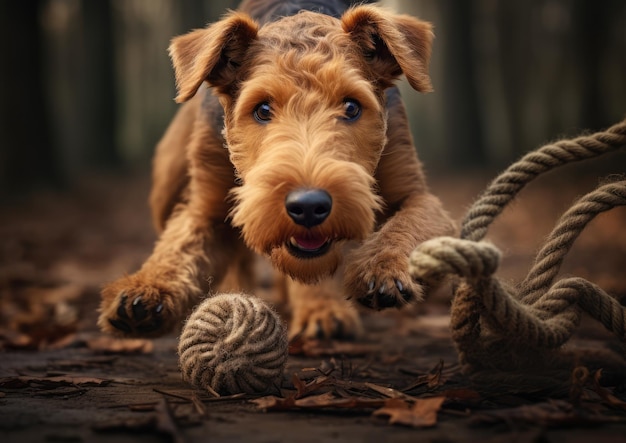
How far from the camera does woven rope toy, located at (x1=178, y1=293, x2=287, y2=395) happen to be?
2.48m

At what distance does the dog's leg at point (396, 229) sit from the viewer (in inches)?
103

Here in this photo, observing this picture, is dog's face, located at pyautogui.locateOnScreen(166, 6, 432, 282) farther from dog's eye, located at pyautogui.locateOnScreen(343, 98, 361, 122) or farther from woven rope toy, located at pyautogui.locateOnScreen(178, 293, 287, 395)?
woven rope toy, located at pyautogui.locateOnScreen(178, 293, 287, 395)

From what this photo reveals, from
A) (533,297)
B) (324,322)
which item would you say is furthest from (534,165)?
(324,322)

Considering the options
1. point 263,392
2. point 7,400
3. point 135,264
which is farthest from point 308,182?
point 135,264

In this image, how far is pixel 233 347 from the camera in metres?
2.49

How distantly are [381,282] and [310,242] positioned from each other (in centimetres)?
30

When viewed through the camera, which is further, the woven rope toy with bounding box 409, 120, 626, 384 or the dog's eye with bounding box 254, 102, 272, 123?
the dog's eye with bounding box 254, 102, 272, 123

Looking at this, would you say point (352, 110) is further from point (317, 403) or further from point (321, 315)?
point (321, 315)

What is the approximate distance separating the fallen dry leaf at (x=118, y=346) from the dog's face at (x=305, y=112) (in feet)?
3.74

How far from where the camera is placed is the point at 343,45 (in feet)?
10.4

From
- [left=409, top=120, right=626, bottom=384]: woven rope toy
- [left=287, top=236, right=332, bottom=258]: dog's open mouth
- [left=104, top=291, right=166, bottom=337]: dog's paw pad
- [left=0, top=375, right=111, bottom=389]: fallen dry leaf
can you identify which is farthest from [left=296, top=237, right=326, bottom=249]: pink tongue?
[left=0, top=375, right=111, bottom=389]: fallen dry leaf

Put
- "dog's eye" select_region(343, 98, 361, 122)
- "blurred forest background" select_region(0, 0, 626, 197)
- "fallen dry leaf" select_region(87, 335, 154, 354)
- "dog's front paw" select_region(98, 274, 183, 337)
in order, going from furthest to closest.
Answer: "blurred forest background" select_region(0, 0, 626, 197)
"fallen dry leaf" select_region(87, 335, 154, 354)
"dog's front paw" select_region(98, 274, 183, 337)
"dog's eye" select_region(343, 98, 361, 122)

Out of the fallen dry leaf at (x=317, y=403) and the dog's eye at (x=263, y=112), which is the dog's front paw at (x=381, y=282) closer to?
the fallen dry leaf at (x=317, y=403)

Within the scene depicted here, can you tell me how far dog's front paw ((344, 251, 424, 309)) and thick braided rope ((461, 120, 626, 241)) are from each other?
0.88ft
